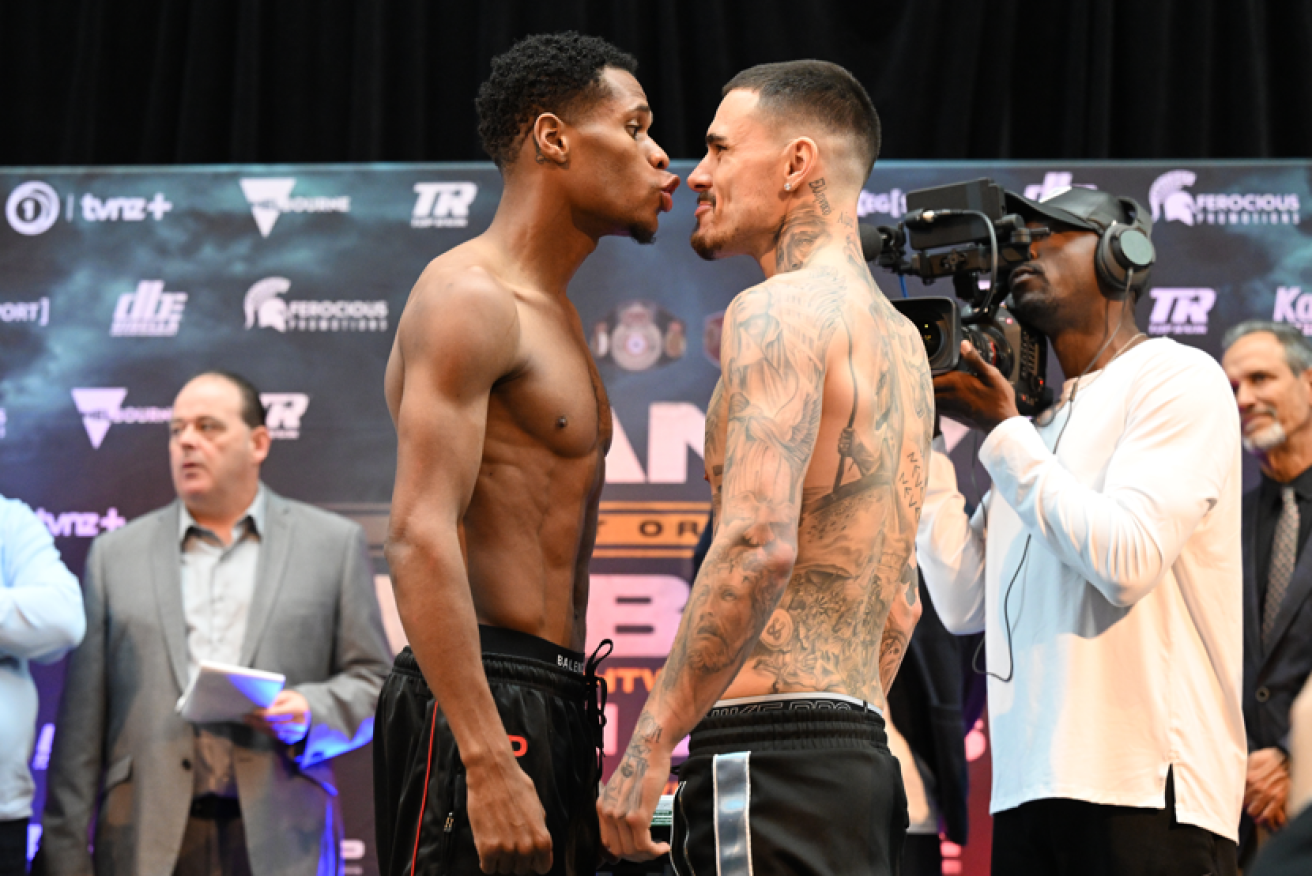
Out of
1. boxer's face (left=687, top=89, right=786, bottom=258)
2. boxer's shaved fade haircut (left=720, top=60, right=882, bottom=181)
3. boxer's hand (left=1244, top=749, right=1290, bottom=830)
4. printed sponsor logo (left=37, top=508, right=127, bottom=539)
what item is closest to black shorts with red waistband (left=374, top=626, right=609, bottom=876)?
boxer's face (left=687, top=89, right=786, bottom=258)

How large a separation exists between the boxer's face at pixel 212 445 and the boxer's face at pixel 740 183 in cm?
200

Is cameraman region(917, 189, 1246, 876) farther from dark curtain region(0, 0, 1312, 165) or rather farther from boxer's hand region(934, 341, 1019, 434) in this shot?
dark curtain region(0, 0, 1312, 165)

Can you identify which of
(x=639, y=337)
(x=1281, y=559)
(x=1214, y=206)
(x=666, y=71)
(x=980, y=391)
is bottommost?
(x=1281, y=559)

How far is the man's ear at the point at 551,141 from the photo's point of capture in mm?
2109

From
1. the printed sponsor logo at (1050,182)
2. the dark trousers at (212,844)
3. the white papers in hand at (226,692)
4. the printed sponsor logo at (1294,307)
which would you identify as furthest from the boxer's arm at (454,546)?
the printed sponsor logo at (1294,307)

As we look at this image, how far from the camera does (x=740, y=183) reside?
6.53ft

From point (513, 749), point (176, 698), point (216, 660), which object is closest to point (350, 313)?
point (216, 660)

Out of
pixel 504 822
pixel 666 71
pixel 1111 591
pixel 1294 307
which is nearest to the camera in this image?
pixel 504 822

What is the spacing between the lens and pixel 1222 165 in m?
3.79

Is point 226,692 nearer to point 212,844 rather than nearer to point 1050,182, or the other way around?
point 212,844

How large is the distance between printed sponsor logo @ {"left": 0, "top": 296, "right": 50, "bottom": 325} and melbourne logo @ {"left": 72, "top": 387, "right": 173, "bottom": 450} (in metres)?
0.24

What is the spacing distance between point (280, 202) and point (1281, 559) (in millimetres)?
2929

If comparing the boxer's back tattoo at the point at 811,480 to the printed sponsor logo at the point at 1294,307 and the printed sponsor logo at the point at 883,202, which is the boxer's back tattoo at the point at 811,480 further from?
the printed sponsor logo at the point at 1294,307

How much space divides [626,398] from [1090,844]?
1.96 metres
